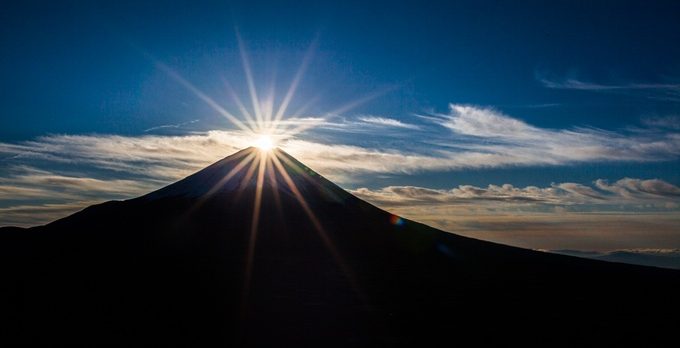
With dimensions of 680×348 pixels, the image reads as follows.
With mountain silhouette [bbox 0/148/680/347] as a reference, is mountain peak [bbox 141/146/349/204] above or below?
above

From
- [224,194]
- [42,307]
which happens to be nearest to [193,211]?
[224,194]

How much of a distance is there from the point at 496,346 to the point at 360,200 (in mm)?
57882

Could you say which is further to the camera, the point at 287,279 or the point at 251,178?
the point at 251,178

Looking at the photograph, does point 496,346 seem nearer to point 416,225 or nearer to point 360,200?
point 416,225

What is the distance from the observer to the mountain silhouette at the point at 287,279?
25.4 m

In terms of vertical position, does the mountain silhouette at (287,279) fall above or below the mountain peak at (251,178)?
below

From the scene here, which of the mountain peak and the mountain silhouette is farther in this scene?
the mountain peak

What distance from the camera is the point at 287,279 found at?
1672 inches

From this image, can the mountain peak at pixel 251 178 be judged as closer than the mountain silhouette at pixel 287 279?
No

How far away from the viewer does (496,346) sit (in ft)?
74.7

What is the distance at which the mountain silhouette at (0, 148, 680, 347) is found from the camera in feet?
83.4

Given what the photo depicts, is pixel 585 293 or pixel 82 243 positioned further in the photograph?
pixel 82 243

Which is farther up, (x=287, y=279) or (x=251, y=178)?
(x=251, y=178)

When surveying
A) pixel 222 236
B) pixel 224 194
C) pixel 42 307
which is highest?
pixel 224 194
